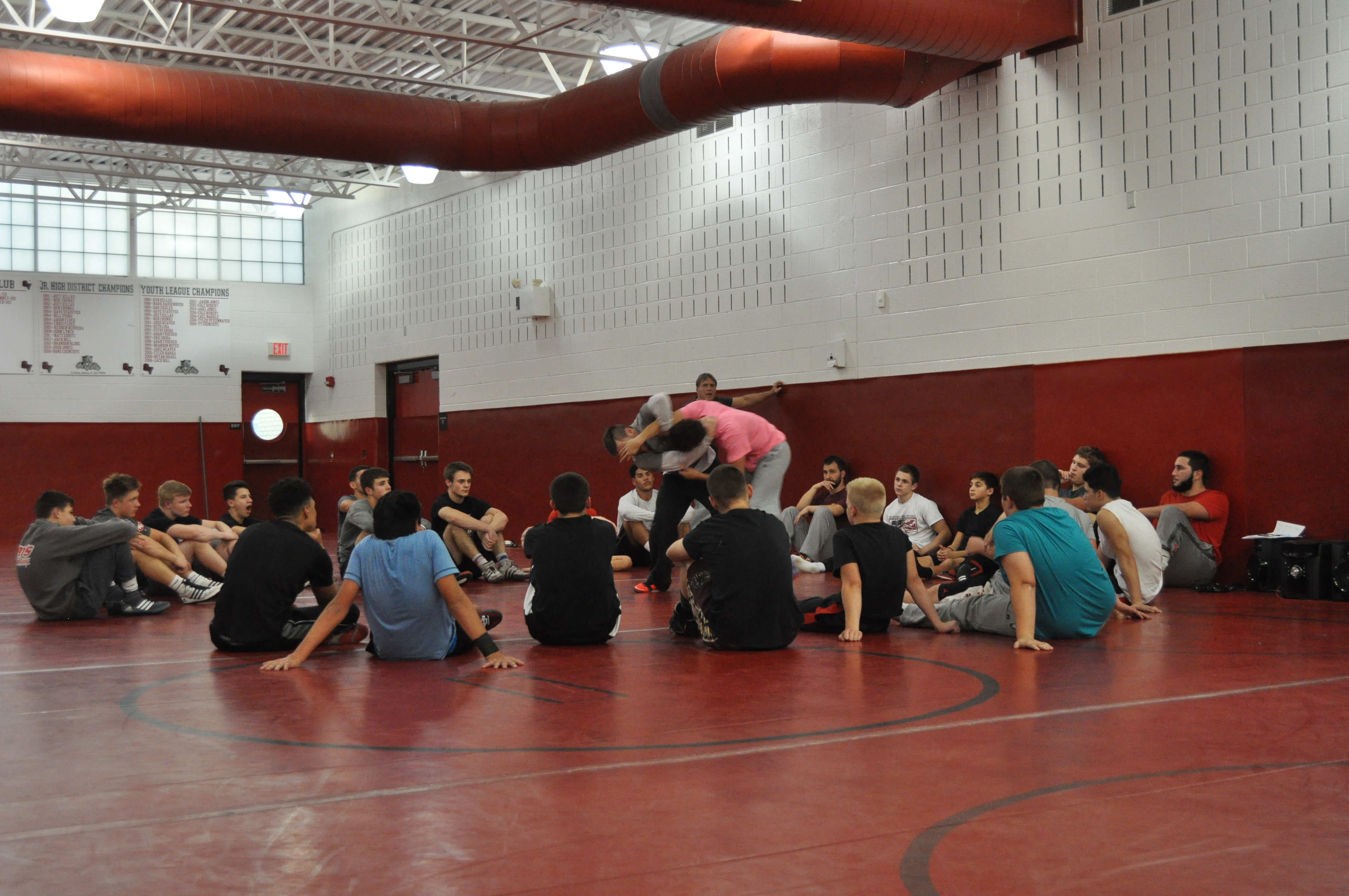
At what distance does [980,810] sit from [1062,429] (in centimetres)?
719

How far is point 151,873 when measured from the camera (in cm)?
273

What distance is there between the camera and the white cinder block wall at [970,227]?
8.49 m

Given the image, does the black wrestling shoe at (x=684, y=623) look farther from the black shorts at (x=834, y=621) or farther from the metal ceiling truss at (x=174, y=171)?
the metal ceiling truss at (x=174, y=171)

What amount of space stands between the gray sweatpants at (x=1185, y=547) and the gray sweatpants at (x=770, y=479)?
280 centimetres

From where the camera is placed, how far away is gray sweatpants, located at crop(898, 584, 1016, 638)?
6.47m

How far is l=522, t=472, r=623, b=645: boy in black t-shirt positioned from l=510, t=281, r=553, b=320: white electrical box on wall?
905 cm

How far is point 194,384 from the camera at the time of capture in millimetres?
19688

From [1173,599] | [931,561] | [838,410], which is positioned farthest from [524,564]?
[1173,599]

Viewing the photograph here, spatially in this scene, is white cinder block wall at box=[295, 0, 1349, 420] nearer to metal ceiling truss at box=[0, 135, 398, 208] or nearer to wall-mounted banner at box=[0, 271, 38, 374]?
metal ceiling truss at box=[0, 135, 398, 208]

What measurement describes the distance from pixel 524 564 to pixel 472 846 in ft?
32.0

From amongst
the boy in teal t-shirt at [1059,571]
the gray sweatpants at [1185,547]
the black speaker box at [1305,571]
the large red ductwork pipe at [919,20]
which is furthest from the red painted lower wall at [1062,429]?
the boy in teal t-shirt at [1059,571]

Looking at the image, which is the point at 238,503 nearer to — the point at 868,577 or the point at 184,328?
the point at 868,577

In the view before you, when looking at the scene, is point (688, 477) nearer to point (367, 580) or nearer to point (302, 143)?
point (367, 580)

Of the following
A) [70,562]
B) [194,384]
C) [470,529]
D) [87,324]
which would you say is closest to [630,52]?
[470,529]
